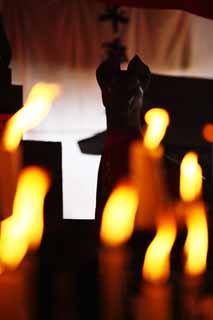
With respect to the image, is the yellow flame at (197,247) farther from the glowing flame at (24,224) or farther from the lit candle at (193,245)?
the glowing flame at (24,224)

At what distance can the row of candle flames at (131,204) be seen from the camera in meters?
0.57

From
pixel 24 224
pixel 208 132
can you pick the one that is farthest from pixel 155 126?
pixel 24 224

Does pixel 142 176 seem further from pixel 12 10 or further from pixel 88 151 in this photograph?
pixel 12 10

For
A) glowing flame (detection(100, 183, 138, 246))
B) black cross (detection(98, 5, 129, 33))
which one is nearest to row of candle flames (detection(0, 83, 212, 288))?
glowing flame (detection(100, 183, 138, 246))

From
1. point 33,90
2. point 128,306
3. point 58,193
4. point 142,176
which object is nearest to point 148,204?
point 142,176

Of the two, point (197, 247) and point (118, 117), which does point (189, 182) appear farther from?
point (197, 247)

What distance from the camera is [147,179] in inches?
36.5

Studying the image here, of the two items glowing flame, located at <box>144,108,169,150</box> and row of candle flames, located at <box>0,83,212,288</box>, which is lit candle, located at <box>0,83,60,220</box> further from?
glowing flame, located at <box>144,108,169,150</box>

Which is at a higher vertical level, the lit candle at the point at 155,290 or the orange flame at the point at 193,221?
the orange flame at the point at 193,221

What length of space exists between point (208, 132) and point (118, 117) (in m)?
0.46

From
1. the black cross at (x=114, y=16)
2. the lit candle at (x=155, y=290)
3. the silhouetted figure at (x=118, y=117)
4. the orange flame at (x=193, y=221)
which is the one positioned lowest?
the lit candle at (x=155, y=290)

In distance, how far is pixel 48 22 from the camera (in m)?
1.20

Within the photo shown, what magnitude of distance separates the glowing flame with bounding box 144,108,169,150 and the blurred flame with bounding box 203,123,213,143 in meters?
0.11

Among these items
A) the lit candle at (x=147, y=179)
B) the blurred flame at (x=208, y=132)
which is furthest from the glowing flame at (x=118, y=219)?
the blurred flame at (x=208, y=132)
